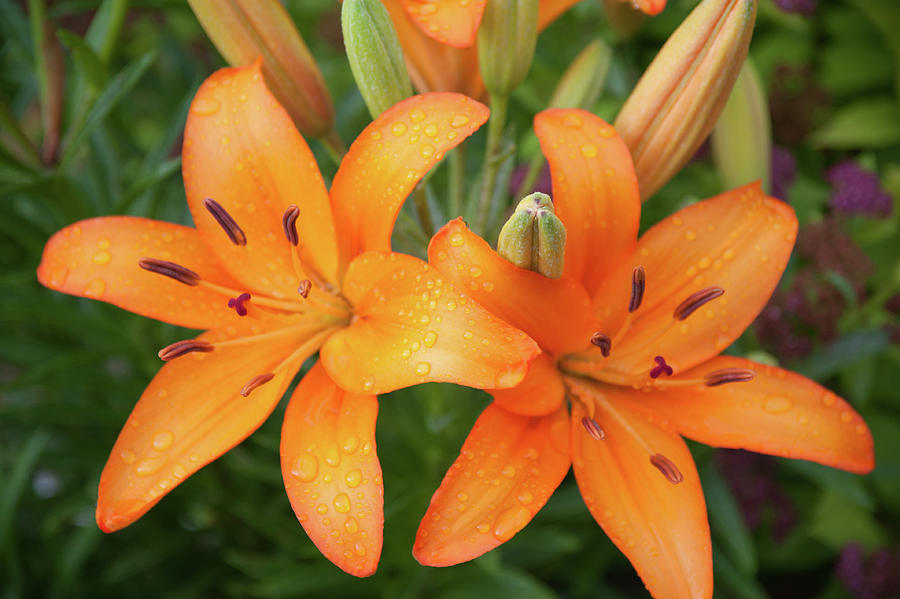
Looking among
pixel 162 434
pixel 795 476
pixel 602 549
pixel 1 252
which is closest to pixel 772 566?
pixel 795 476

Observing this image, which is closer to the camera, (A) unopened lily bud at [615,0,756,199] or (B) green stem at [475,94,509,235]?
(A) unopened lily bud at [615,0,756,199]

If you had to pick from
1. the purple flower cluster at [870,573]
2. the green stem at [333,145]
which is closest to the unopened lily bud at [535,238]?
the green stem at [333,145]

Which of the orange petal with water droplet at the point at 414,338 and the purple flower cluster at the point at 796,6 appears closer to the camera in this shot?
the orange petal with water droplet at the point at 414,338

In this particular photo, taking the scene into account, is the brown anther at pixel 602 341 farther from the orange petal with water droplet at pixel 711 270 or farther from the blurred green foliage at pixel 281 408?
the blurred green foliage at pixel 281 408

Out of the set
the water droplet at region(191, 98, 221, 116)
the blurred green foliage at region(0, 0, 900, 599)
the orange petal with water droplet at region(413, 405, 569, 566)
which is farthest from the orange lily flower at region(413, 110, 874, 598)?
the water droplet at region(191, 98, 221, 116)

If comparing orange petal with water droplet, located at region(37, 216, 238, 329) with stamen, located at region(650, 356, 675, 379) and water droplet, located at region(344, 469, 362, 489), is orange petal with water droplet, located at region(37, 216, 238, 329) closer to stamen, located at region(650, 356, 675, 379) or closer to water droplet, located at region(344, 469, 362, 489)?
water droplet, located at region(344, 469, 362, 489)

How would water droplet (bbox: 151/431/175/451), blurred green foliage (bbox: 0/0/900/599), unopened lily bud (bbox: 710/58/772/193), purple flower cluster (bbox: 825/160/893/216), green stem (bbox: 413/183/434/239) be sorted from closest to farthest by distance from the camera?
1. water droplet (bbox: 151/431/175/451)
2. green stem (bbox: 413/183/434/239)
3. unopened lily bud (bbox: 710/58/772/193)
4. blurred green foliage (bbox: 0/0/900/599)
5. purple flower cluster (bbox: 825/160/893/216)

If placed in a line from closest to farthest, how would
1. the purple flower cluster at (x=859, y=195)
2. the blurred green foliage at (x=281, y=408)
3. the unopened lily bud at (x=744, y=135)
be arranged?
1. the unopened lily bud at (x=744, y=135)
2. the blurred green foliage at (x=281, y=408)
3. the purple flower cluster at (x=859, y=195)

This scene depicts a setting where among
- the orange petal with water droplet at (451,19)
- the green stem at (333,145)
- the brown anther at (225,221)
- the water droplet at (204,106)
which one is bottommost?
the green stem at (333,145)
